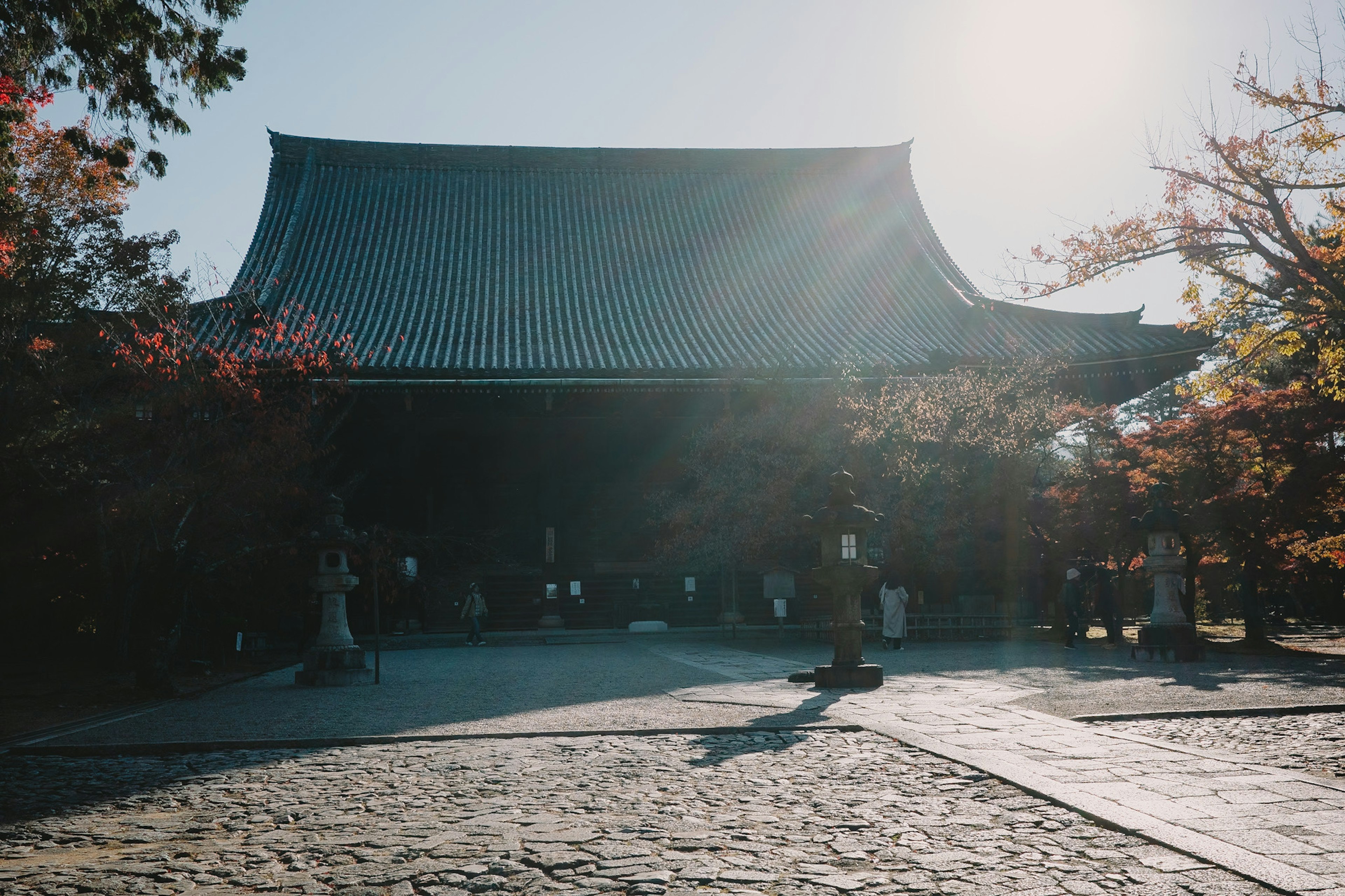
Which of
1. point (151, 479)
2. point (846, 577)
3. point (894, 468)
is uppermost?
point (894, 468)

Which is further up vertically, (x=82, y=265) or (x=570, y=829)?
(x=82, y=265)

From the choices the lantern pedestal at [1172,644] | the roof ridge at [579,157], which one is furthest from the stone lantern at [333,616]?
the roof ridge at [579,157]

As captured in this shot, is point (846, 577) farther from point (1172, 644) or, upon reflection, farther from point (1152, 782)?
point (1172, 644)

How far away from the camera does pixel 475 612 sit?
58.9ft

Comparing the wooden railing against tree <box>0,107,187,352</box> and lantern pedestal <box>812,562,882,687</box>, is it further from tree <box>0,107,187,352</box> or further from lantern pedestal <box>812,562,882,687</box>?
tree <box>0,107,187,352</box>

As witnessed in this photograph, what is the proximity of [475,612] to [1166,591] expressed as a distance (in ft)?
37.1

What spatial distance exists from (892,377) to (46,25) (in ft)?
51.2

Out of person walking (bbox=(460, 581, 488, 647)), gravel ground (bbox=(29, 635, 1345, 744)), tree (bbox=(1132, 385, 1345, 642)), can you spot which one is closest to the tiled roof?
person walking (bbox=(460, 581, 488, 647))

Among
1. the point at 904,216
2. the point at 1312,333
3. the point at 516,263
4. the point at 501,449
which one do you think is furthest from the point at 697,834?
the point at 904,216

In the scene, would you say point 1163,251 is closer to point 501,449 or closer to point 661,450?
point 661,450

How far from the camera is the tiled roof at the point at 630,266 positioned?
2127 cm

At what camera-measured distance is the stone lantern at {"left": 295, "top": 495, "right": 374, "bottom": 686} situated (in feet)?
38.1

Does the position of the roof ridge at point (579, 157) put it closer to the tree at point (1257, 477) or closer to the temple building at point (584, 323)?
the temple building at point (584, 323)

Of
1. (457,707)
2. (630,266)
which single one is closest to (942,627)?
(457,707)
